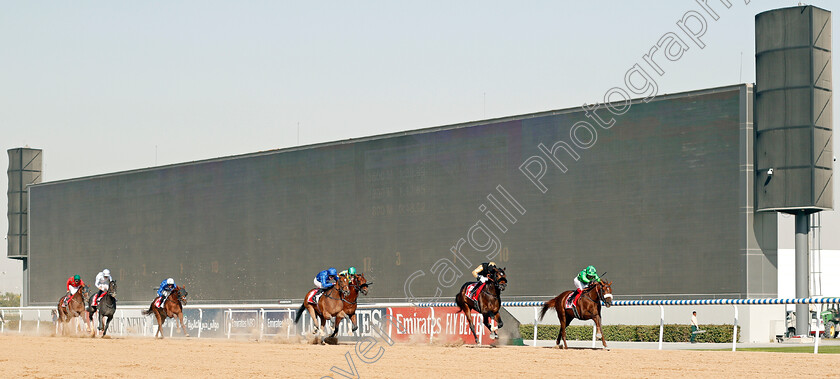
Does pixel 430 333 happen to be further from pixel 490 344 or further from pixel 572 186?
pixel 572 186

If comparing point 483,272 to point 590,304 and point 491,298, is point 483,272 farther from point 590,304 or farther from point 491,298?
point 590,304

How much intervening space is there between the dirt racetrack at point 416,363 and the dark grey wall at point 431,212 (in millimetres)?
15800

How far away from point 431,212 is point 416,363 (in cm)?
2666

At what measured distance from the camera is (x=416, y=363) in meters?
18.2

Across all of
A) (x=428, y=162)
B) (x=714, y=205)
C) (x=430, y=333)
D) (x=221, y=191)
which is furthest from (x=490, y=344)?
(x=221, y=191)

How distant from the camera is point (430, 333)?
2694 cm

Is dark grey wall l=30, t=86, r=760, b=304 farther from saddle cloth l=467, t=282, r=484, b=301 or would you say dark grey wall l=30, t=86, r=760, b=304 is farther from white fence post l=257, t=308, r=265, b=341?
saddle cloth l=467, t=282, r=484, b=301

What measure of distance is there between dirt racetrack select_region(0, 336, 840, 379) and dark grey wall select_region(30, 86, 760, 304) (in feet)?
51.8

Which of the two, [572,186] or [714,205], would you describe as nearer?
[714,205]

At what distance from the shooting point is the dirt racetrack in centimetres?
1588

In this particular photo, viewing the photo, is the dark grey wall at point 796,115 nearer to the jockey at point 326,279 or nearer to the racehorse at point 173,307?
the jockey at point 326,279

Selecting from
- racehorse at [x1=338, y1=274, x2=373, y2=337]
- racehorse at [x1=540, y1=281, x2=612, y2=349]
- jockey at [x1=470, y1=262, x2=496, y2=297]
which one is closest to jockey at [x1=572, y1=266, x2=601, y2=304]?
racehorse at [x1=540, y1=281, x2=612, y2=349]

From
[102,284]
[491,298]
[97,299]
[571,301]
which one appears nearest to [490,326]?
[491,298]

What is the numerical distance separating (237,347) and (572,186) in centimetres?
1844
